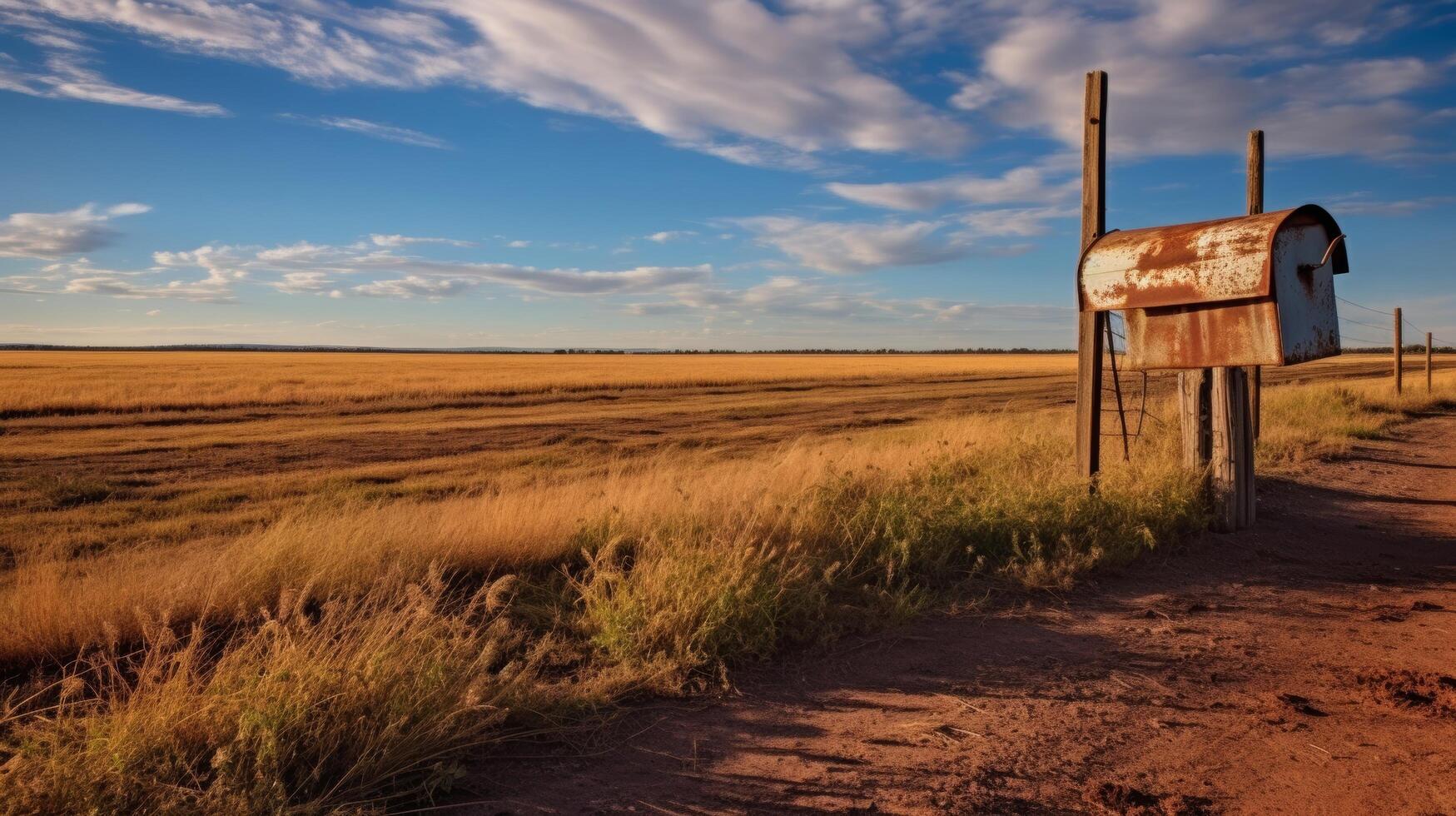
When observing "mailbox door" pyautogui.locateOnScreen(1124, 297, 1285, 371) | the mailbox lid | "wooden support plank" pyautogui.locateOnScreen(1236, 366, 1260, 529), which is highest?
the mailbox lid

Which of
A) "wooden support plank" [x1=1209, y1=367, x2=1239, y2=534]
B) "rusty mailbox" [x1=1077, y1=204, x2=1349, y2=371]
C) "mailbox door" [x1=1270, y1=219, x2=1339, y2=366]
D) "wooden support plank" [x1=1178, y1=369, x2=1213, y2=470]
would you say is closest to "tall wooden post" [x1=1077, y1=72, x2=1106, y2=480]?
"rusty mailbox" [x1=1077, y1=204, x2=1349, y2=371]

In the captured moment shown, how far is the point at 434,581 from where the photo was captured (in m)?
5.13

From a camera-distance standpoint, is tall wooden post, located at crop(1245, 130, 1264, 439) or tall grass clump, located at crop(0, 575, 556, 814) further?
tall wooden post, located at crop(1245, 130, 1264, 439)

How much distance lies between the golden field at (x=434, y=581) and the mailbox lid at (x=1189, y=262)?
1719mm

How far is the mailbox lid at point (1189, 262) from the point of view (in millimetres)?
6855

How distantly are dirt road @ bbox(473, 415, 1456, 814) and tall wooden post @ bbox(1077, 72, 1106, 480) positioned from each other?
2326 mm

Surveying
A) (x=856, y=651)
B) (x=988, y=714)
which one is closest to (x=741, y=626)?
(x=856, y=651)

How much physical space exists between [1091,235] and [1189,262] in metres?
1.17

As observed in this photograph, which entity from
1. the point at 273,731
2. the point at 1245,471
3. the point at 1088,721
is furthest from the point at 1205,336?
the point at 273,731

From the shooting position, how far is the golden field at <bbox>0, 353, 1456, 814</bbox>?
3.28 meters

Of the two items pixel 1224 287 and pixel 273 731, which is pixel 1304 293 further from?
pixel 273 731

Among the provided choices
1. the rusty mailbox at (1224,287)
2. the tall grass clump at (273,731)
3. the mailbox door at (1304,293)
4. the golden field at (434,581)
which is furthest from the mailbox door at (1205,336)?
the tall grass clump at (273,731)

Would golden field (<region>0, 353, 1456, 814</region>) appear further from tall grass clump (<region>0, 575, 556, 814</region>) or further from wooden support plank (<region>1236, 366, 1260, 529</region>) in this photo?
wooden support plank (<region>1236, 366, 1260, 529</region>)

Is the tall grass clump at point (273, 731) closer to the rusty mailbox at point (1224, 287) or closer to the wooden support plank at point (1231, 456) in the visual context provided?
the rusty mailbox at point (1224, 287)
